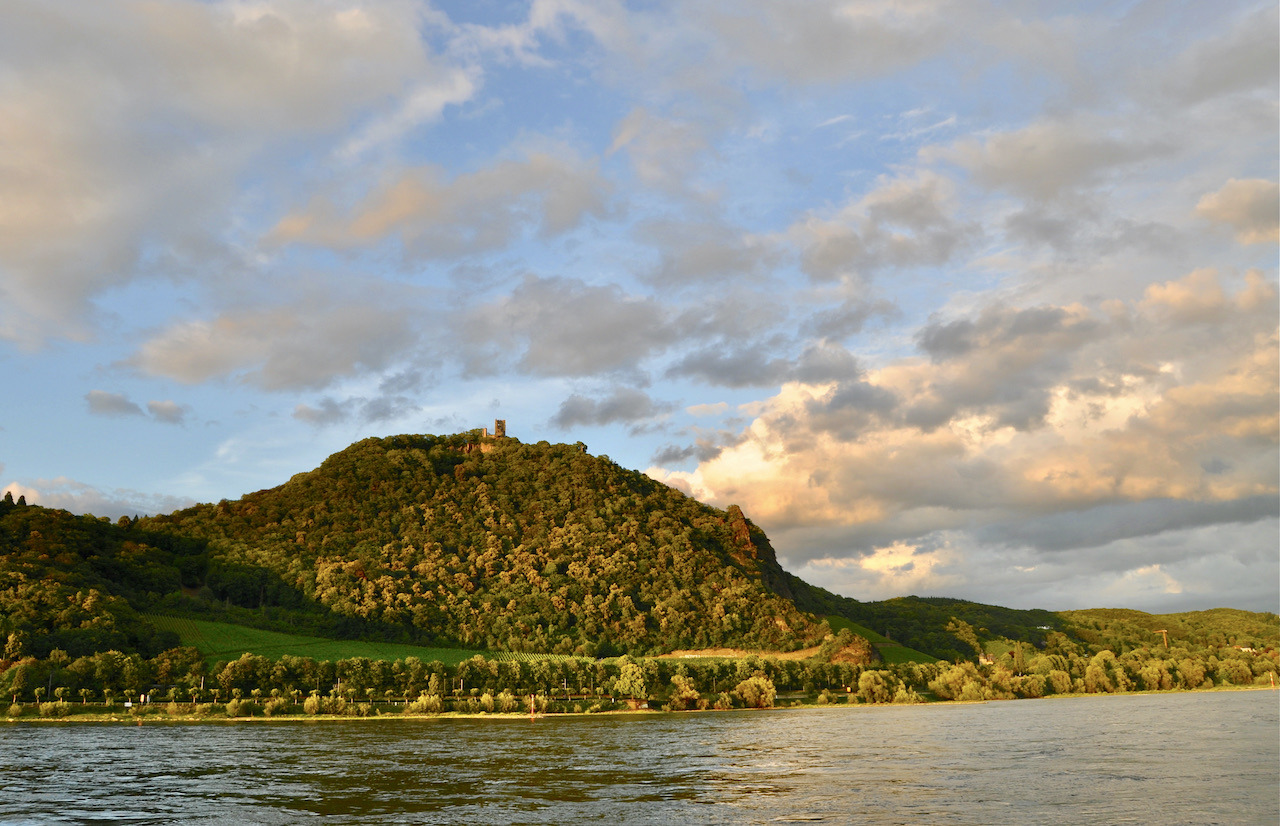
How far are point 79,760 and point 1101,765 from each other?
95104mm

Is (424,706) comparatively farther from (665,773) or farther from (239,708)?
(665,773)

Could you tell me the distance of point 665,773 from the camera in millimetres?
78188

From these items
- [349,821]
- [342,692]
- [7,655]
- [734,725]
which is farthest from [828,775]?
[7,655]

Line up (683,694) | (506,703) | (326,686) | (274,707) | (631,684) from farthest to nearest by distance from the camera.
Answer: (683,694), (631,684), (326,686), (506,703), (274,707)

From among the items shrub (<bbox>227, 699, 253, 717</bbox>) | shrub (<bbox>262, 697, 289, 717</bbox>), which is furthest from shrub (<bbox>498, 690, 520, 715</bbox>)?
shrub (<bbox>227, 699, 253, 717</bbox>)

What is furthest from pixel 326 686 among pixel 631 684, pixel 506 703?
pixel 631 684

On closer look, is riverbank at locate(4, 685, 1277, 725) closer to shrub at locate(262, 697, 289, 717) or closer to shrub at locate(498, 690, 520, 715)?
shrub at locate(262, 697, 289, 717)

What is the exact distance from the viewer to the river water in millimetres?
57375

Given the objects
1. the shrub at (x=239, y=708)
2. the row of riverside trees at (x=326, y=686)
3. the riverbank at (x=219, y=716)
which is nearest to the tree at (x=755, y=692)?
the row of riverside trees at (x=326, y=686)

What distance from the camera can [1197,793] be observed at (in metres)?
60.5

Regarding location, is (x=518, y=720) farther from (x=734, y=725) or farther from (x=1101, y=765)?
(x=1101, y=765)

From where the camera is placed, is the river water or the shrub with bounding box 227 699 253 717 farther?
the shrub with bounding box 227 699 253 717

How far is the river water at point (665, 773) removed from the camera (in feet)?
188

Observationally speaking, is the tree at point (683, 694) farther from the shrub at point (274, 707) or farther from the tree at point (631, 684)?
the shrub at point (274, 707)
